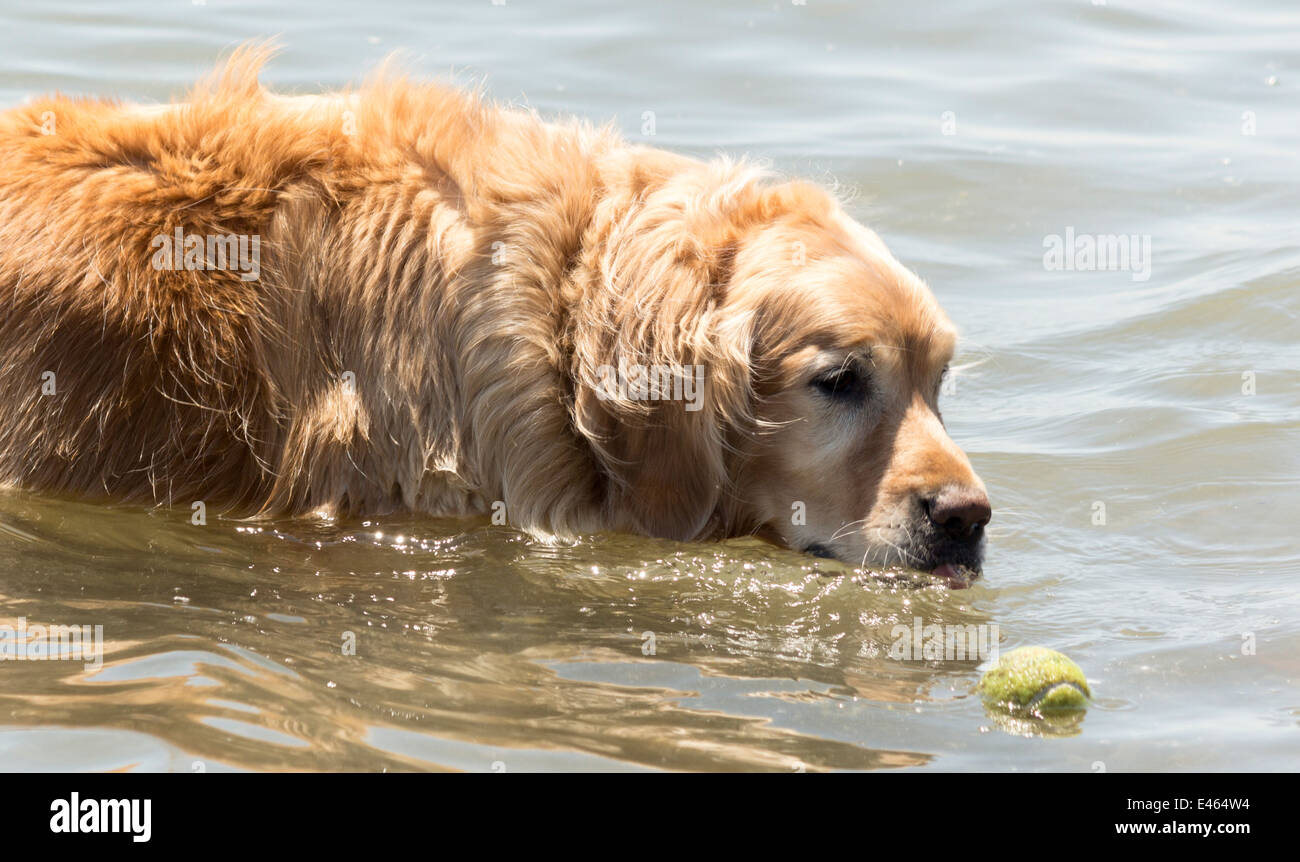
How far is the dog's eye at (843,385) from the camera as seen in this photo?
5.18 m

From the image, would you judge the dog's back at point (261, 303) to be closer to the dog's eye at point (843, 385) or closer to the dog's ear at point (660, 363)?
the dog's ear at point (660, 363)

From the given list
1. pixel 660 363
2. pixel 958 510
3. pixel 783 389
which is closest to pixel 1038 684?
pixel 958 510

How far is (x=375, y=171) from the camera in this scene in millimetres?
5324

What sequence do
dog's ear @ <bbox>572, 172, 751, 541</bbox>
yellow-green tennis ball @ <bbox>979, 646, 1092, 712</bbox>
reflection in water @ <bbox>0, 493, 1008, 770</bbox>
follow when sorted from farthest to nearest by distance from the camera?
dog's ear @ <bbox>572, 172, 751, 541</bbox>, yellow-green tennis ball @ <bbox>979, 646, 1092, 712</bbox>, reflection in water @ <bbox>0, 493, 1008, 770</bbox>

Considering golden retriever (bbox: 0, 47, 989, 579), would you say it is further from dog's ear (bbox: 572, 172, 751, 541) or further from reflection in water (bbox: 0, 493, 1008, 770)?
reflection in water (bbox: 0, 493, 1008, 770)

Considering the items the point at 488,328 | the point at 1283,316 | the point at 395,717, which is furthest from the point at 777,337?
the point at 1283,316

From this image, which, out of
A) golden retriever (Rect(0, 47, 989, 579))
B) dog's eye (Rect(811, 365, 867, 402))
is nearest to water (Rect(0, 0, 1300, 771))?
golden retriever (Rect(0, 47, 989, 579))

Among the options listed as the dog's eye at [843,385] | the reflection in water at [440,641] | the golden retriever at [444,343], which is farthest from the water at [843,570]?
the dog's eye at [843,385]

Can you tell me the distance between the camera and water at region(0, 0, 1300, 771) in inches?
160

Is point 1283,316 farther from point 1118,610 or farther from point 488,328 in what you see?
point 488,328

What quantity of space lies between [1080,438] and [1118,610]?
198 centimetres

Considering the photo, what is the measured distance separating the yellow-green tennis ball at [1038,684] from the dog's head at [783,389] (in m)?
0.77

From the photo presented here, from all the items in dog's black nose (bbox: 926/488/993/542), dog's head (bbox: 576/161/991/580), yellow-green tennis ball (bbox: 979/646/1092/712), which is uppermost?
dog's head (bbox: 576/161/991/580)

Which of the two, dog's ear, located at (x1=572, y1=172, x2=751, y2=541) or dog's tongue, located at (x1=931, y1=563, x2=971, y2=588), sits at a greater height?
dog's ear, located at (x1=572, y1=172, x2=751, y2=541)
